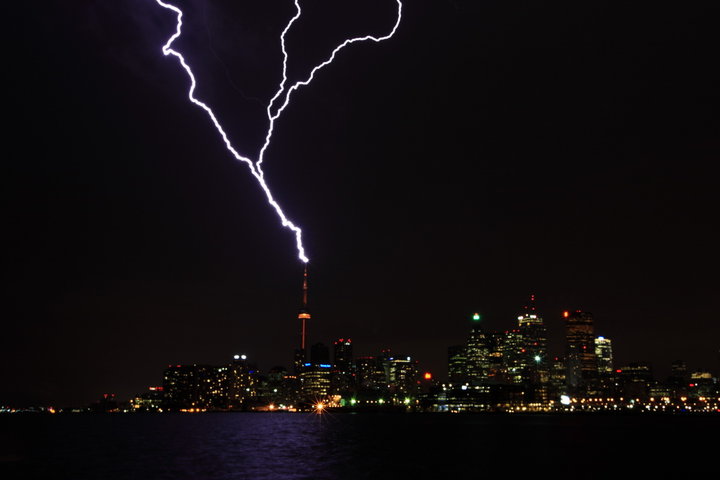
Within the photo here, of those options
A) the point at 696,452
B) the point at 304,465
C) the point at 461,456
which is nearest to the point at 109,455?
the point at 304,465

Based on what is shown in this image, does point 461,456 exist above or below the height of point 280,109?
below

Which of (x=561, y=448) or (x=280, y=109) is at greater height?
(x=280, y=109)

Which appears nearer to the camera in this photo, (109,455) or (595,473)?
(595,473)

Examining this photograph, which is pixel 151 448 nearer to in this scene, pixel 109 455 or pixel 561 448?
pixel 109 455

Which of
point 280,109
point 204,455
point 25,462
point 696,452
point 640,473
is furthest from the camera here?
point 696,452

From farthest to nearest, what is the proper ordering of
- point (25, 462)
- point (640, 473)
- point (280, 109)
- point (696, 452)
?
1. point (696, 452)
2. point (25, 462)
3. point (640, 473)
4. point (280, 109)

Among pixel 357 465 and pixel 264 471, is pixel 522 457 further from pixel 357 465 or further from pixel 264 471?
pixel 264 471

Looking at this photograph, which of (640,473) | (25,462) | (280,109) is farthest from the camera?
(25,462)

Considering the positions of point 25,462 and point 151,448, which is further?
point 151,448

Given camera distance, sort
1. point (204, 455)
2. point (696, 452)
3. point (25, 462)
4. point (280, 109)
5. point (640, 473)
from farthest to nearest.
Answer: point (696, 452), point (204, 455), point (25, 462), point (640, 473), point (280, 109)

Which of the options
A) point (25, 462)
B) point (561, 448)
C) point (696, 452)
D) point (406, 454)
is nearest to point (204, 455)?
point (25, 462)
